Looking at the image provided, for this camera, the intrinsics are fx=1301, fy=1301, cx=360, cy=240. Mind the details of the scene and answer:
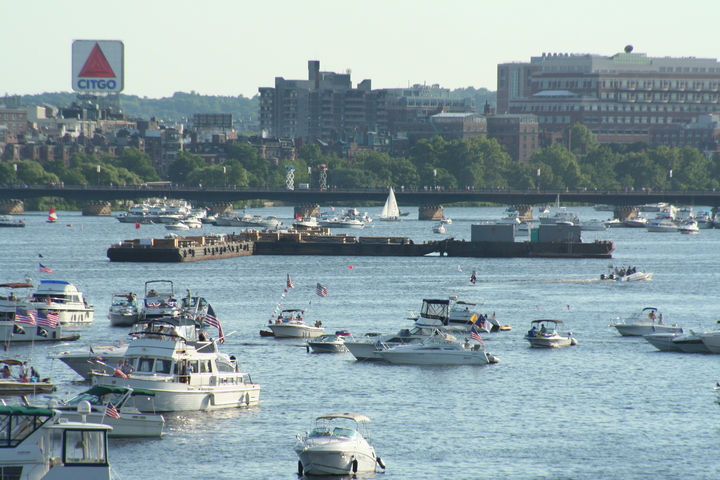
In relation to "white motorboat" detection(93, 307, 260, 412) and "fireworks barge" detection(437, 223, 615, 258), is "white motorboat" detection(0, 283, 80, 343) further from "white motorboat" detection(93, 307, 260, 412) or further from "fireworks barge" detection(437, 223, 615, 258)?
"fireworks barge" detection(437, 223, 615, 258)

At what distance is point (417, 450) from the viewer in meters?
47.2

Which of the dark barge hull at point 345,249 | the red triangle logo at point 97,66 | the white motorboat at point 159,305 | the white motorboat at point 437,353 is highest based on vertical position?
the red triangle logo at point 97,66

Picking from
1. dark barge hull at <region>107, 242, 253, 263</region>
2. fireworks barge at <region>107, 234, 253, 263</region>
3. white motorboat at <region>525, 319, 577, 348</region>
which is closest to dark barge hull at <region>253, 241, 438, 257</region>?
fireworks barge at <region>107, 234, 253, 263</region>

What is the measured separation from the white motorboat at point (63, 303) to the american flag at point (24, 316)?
5.01 m

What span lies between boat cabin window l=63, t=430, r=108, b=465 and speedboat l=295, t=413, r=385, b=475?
8845 millimetres

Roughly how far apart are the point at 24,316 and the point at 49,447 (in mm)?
34848

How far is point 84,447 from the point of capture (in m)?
35.7

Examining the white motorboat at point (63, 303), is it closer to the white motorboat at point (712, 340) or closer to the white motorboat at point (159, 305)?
the white motorboat at point (159, 305)

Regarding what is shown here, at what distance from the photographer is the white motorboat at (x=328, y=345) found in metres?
68.6

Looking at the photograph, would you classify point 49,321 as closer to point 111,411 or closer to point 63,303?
point 63,303

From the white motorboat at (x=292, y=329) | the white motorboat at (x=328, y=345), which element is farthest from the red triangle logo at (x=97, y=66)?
the white motorboat at (x=328, y=345)

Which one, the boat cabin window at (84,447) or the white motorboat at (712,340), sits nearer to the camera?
the boat cabin window at (84,447)

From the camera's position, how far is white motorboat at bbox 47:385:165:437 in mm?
45781

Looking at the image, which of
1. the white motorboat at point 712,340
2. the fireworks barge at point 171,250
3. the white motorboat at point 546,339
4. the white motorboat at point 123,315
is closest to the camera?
the white motorboat at point 712,340
